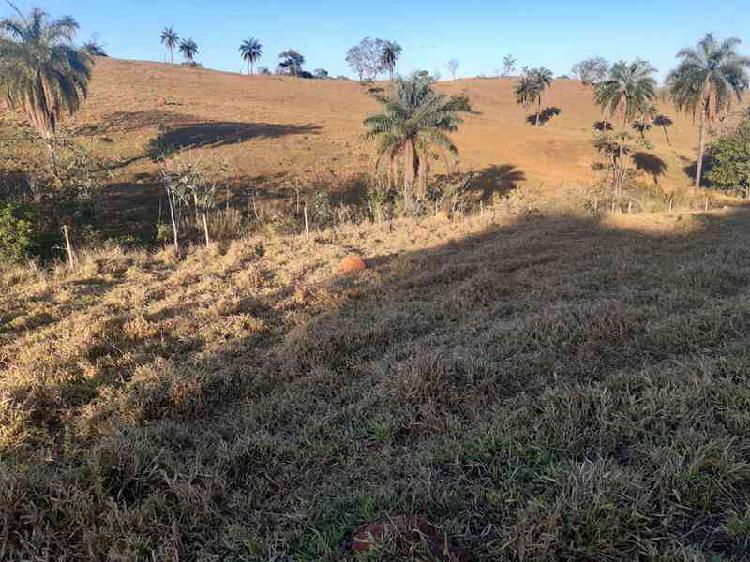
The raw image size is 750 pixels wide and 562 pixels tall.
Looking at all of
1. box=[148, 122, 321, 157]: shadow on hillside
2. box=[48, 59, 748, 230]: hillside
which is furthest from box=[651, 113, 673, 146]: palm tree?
box=[148, 122, 321, 157]: shadow on hillside

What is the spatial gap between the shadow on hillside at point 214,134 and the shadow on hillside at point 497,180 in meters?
16.1

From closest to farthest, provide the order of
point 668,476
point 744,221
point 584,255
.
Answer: point 668,476
point 584,255
point 744,221

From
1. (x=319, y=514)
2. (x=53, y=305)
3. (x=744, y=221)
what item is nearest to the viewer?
(x=319, y=514)

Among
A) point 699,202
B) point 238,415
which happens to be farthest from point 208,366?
point 699,202

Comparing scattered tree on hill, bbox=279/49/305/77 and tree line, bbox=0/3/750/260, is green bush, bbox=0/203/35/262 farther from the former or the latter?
scattered tree on hill, bbox=279/49/305/77

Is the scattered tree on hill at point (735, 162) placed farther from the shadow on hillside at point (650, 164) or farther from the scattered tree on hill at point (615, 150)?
the shadow on hillside at point (650, 164)

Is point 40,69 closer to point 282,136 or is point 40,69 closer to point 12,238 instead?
point 12,238

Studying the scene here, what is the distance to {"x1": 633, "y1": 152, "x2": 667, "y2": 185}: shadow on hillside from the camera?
3988cm

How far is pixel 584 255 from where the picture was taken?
11.2 meters

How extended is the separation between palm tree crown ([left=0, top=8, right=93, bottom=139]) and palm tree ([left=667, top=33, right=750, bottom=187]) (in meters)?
→ 35.4

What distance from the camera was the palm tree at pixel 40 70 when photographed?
21875mm

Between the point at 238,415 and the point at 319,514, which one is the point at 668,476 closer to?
the point at 319,514

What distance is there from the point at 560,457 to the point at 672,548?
85cm

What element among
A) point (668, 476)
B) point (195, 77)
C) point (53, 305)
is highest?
point (195, 77)
